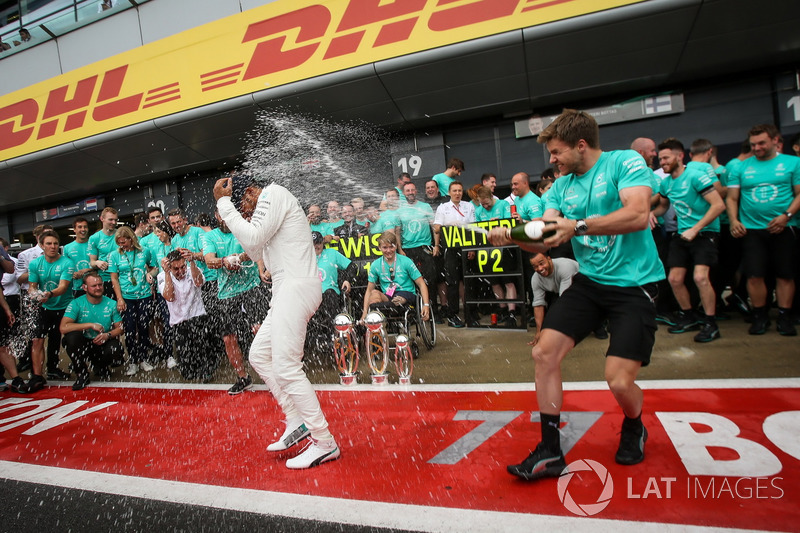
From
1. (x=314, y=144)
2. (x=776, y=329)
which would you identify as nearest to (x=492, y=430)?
(x=776, y=329)

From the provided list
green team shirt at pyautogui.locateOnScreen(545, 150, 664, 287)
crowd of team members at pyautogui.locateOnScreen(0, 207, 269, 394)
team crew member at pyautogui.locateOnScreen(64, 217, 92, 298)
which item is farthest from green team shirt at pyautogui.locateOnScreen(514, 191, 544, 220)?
team crew member at pyautogui.locateOnScreen(64, 217, 92, 298)

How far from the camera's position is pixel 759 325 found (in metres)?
5.04

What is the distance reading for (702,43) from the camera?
731 cm

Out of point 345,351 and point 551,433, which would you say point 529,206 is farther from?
point 551,433

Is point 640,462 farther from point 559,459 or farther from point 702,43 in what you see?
point 702,43

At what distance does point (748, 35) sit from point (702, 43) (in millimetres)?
607

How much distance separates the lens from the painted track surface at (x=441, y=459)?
2.29 m

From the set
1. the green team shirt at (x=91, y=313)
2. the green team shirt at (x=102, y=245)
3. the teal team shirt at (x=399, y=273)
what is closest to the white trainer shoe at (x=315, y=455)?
the teal team shirt at (x=399, y=273)

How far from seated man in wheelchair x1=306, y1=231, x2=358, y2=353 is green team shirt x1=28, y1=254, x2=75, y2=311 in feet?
11.4

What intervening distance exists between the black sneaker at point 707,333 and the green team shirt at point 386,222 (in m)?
4.22

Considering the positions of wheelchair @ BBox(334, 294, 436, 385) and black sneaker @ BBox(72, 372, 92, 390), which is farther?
black sneaker @ BBox(72, 372, 92, 390)

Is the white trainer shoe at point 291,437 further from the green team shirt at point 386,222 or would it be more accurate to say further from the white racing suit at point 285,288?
the green team shirt at point 386,222

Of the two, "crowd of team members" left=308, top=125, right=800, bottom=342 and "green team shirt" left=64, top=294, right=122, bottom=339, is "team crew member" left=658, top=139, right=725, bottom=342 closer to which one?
"crowd of team members" left=308, top=125, right=800, bottom=342

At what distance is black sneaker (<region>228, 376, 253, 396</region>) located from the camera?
498 cm
